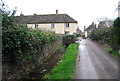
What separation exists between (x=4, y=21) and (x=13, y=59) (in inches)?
62.5

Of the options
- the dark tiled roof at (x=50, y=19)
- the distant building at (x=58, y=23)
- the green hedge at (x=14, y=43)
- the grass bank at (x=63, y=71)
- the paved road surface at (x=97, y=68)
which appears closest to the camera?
the green hedge at (x=14, y=43)

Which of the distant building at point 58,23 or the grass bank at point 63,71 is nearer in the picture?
the grass bank at point 63,71

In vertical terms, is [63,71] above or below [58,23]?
below

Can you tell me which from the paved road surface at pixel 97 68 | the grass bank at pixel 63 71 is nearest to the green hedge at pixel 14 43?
the grass bank at pixel 63 71

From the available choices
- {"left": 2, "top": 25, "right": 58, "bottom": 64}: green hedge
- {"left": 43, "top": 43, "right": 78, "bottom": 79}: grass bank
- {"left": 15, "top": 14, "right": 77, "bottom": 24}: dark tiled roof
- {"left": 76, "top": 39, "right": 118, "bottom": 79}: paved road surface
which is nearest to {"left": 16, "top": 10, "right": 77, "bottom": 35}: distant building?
{"left": 15, "top": 14, "right": 77, "bottom": 24}: dark tiled roof

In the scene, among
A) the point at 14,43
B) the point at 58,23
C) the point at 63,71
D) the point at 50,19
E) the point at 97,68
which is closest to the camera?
the point at 14,43

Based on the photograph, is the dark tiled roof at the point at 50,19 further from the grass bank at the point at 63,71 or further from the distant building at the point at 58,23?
the grass bank at the point at 63,71

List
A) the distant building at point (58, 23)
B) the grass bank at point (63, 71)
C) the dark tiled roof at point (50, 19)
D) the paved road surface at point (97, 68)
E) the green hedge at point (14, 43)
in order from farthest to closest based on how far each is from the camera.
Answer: the dark tiled roof at point (50, 19)
the distant building at point (58, 23)
the paved road surface at point (97, 68)
the grass bank at point (63, 71)
the green hedge at point (14, 43)

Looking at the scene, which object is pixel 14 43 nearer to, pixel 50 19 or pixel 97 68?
pixel 97 68

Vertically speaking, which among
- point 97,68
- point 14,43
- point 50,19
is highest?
point 50,19

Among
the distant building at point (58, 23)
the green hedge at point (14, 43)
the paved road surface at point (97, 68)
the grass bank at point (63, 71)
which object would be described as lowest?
the paved road surface at point (97, 68)

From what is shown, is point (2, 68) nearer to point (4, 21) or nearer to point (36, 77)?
point (4, 21)

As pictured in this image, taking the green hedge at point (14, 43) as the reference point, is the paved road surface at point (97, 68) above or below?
below

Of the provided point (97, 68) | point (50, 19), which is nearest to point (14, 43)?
point (97, 68)
